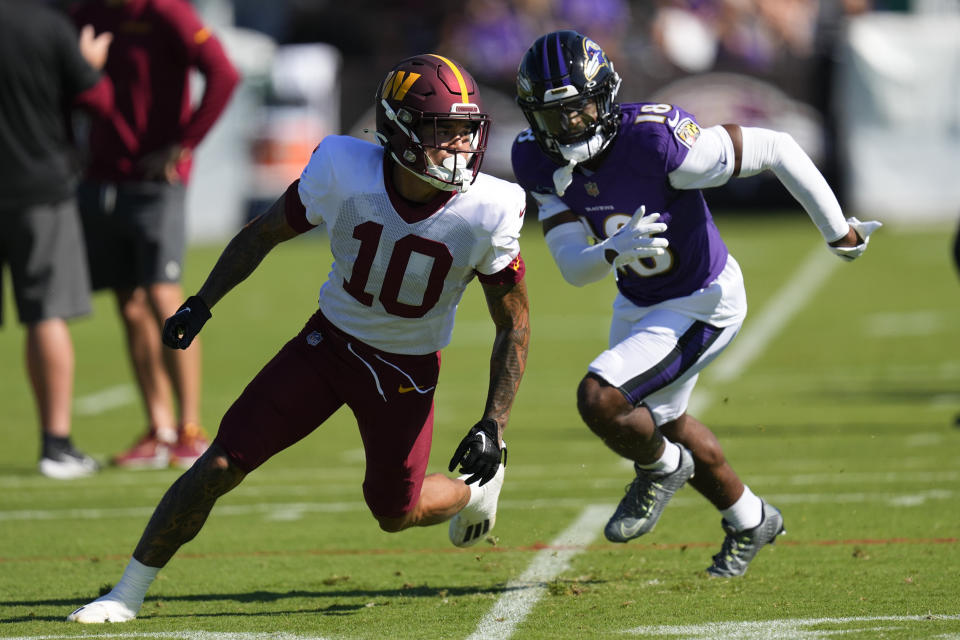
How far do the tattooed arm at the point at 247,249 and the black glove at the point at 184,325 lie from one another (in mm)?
65

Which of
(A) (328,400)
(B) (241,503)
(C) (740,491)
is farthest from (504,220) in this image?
(B) (241,503)

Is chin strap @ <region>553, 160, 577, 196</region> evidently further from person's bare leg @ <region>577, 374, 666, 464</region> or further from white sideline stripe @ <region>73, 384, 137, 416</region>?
white sideline stripe @ <region>73, 384, 137, 416</region>

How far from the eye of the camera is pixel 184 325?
435cm

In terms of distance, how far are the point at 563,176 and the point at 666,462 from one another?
3.12 feet

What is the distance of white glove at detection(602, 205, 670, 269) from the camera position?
15.1 feet

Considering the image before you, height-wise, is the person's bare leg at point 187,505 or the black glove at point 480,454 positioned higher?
the black glove at point 480,454

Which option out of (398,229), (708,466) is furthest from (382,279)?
(708,466)

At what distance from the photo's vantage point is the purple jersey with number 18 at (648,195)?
Result: 4.96 meters

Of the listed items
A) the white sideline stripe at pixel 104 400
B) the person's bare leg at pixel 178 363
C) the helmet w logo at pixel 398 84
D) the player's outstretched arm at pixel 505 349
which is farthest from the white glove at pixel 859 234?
the white sideline stripe at pixel 104 400

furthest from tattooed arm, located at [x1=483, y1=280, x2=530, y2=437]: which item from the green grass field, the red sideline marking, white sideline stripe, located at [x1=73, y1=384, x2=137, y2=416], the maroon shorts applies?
white sideline stripe, located at [x1=73, y1=384, x2=137, y2=416]

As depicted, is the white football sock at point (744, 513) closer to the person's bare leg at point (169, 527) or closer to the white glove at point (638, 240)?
the white glove at point (638, 240)

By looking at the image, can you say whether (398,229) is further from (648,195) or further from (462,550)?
(462,550)

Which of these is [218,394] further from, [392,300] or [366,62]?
[366,62]

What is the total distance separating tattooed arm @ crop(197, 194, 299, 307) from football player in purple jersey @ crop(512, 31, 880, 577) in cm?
94
